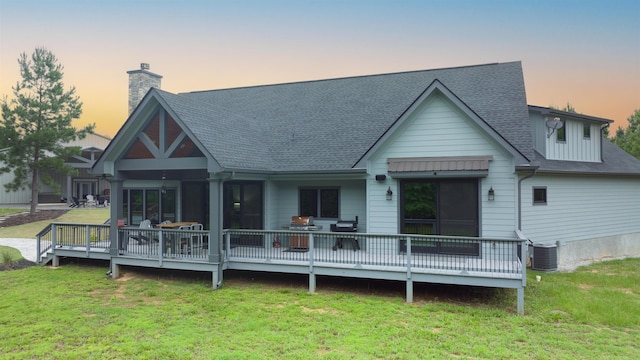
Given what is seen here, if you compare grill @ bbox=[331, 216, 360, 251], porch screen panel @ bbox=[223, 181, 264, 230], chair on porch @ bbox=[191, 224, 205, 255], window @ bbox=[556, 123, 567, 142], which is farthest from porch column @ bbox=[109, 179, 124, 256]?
window @ bbox=[556, 123, 567, 142]

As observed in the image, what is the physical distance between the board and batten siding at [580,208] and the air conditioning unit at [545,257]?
46 cm

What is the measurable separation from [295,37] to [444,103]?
15860mm

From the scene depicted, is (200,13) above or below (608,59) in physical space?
above

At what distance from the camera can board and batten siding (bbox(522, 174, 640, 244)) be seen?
12609mm

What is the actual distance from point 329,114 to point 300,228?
543 centimetres

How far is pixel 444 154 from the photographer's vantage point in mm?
11117

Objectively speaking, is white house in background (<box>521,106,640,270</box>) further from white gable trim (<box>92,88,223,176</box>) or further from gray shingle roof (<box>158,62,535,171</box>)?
white gable trim (<box>92,88,223,176</box>)

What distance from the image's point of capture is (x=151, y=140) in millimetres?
11492

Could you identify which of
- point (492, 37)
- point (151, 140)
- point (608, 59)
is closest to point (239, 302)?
point (151, 140)

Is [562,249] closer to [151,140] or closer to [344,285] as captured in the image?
[344,285]

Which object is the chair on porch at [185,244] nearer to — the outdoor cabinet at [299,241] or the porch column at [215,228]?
the porch column at [215,228]

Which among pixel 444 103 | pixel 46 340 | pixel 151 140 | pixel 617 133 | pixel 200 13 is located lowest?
pixel 46 340

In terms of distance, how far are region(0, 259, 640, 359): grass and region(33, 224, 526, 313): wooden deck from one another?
0.58 meters

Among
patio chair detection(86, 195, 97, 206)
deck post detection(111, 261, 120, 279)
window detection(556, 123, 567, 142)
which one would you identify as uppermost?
window detection(556, 123, 567, 142)
